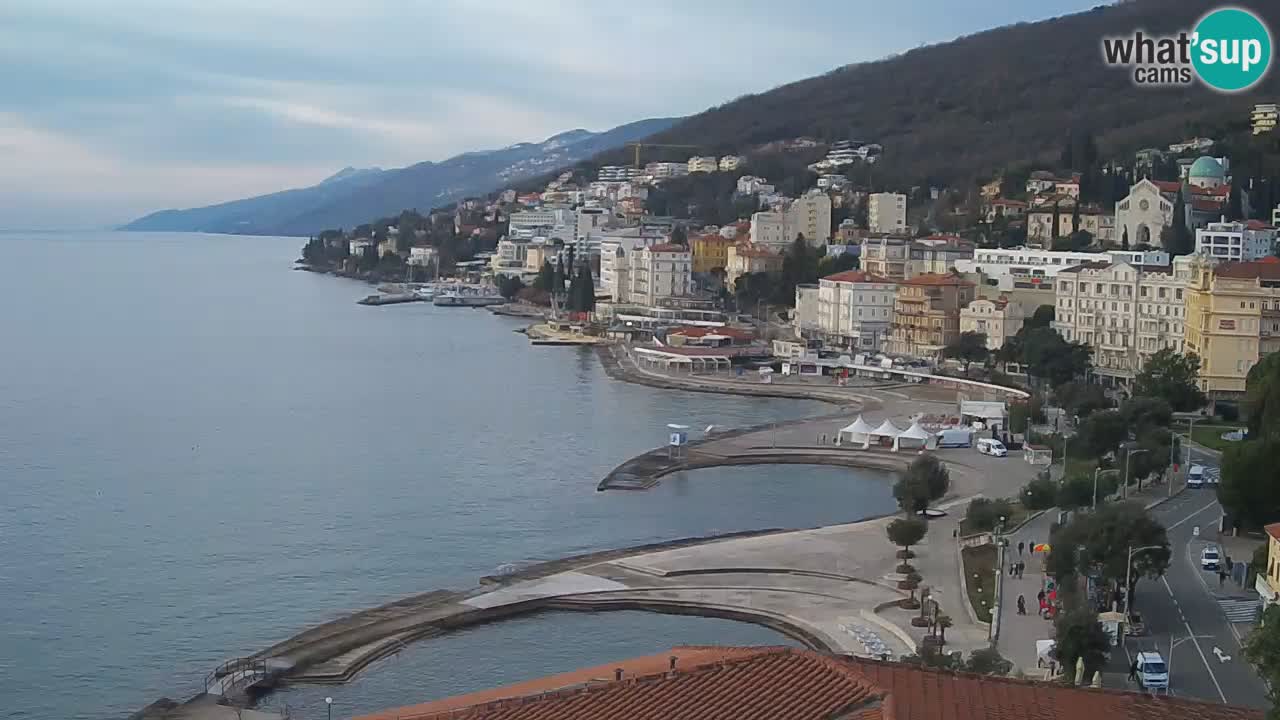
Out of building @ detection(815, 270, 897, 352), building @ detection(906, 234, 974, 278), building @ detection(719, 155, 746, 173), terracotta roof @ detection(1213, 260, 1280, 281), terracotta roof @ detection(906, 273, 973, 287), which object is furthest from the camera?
→ building @ detection(719, 155, 746, 173)

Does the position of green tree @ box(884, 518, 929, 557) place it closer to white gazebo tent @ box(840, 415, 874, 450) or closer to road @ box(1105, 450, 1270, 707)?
road @ box(1105, 450, 1270, 707)

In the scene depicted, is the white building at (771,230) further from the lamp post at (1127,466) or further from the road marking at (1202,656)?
the road marking at (1202,656)

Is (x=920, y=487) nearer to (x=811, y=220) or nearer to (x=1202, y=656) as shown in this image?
(x=1202, y=656)

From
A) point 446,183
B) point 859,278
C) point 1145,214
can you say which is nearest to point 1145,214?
point 1145,214

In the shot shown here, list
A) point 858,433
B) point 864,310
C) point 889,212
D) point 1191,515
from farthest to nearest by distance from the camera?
point 889,212 < point 864,310 < point 858,433 < point 1191,515

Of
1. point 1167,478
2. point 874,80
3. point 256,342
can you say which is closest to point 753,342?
point 256,342

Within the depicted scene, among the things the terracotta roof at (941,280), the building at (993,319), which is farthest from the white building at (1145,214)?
the building at (993,319)

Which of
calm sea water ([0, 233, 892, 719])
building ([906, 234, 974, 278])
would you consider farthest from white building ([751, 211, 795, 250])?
calm sea water ([0, 233, 892, 719])
